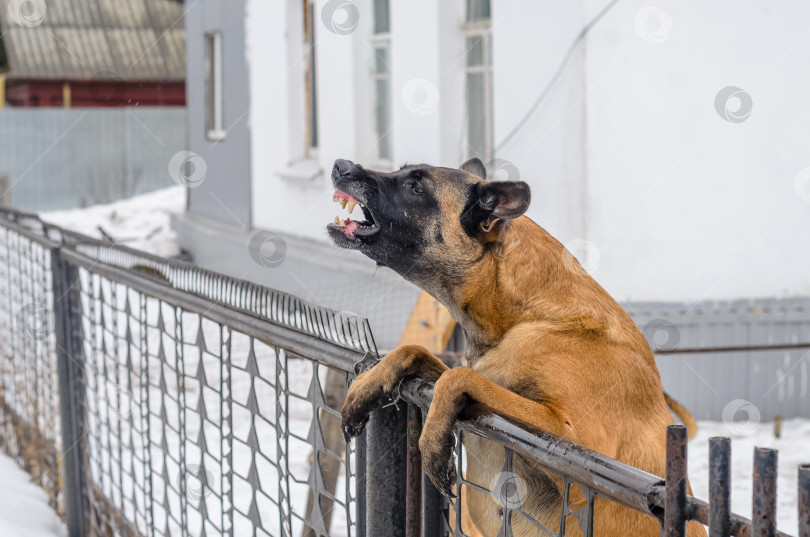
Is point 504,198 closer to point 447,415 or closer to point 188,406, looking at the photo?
point 447,415

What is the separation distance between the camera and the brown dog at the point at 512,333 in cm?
180

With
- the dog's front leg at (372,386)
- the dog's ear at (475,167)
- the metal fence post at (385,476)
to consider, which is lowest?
the metal fence post at (385,476)

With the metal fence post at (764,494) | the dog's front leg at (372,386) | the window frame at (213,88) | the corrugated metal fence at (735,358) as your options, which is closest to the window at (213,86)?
the window frame at (213,88)

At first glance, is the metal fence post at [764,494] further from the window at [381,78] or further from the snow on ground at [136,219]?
the snow on ground at [136,219]

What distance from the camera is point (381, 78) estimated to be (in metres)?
7.90

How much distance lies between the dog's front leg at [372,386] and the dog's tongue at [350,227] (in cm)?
38

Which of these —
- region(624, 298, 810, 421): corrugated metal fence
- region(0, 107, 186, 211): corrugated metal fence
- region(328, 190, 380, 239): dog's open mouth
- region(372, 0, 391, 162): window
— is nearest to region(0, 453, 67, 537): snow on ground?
region(328, 190, 380, 239): dog's open mouth

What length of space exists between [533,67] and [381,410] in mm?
4528

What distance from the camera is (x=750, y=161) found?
5566 mm

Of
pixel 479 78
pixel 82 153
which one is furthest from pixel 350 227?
pixel 82 153

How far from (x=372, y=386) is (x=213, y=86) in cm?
1105

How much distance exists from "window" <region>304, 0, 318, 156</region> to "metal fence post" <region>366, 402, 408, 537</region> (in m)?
7.61

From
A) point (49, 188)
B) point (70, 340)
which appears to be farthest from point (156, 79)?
point (70, 340)

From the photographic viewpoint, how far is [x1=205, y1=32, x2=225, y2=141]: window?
11973mm
